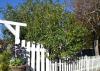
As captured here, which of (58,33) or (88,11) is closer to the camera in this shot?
(58,33)

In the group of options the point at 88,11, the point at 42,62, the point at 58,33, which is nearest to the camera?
the point at 42,62

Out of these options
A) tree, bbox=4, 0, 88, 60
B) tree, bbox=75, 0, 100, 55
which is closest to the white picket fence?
tree, bbox=4, 0, 88, 60

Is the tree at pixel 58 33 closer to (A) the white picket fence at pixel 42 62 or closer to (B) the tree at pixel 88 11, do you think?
(A) the white picket fence at pixel 42 62

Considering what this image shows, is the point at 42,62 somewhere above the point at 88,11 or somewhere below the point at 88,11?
below

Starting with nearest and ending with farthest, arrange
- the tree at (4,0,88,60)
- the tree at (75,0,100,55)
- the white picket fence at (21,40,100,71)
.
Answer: the white picket fence at (21,40,100,71) < the tree at (4,0,88,60) < the tree at (75,0,100,55)

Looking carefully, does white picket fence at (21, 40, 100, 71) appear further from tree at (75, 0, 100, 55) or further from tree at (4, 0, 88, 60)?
tree at (75, 0, 100, 55)

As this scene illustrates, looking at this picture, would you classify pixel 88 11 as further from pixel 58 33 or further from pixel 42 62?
pixel 42 62

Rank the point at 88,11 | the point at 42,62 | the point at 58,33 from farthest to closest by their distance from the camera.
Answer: the point at 88,11
the point at 58,33
the point at 42,62

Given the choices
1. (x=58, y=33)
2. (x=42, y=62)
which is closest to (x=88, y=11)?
(x=58, y=33)

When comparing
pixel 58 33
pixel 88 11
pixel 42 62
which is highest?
pixel 88 11

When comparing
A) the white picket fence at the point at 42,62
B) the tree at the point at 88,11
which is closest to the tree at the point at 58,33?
the white picket fence at the point at 42,62

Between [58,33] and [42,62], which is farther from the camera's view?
[58,33]

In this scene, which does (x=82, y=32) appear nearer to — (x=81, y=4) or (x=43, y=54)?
(x=43, y=54)

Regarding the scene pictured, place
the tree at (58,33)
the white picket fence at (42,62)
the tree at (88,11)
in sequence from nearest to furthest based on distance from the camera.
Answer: the white picket fence at (42,62), the tree at (58,33), the tree at (88,11)
